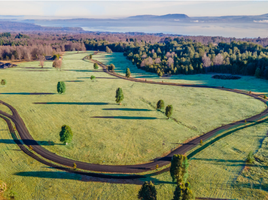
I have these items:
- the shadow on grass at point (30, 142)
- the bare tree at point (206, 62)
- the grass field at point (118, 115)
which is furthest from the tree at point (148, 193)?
the bare tree at point (206, 62)

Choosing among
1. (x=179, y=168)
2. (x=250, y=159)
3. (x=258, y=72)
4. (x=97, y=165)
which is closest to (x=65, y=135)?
(x=97, y=165)

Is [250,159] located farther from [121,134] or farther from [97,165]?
[97,165]

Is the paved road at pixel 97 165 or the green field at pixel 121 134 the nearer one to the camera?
the green field at pixel 121 134

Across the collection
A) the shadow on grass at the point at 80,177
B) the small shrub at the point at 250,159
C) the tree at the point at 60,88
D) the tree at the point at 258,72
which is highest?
the tree at the point at 258,72

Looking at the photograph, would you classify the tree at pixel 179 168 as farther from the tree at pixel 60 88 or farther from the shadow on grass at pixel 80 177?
the tree at pixel 60 88

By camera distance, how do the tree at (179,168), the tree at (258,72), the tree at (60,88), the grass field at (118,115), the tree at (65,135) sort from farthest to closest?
the tree at (258,72), the tree at (60,88), the grass field at (118,115), the tree at (65,135), the tree at (179,168)

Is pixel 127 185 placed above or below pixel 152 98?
below

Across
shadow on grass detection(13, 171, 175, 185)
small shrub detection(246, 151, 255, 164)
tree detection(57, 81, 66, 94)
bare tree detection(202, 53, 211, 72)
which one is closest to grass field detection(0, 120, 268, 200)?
shadow on grass detection(13, 171, 175, 185)

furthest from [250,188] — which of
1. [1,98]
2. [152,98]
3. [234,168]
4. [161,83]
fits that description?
[1,98]

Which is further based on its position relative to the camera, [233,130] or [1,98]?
[1,98]

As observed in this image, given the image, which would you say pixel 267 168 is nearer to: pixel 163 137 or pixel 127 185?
pixel 163 137
